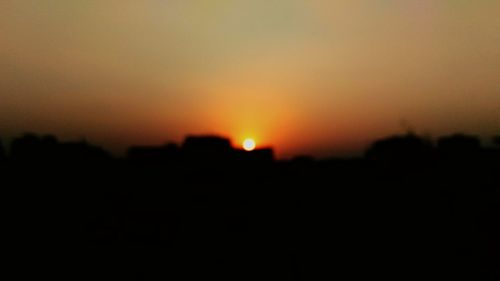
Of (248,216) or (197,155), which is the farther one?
(197,155)

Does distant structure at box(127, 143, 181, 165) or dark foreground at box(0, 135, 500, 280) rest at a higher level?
distant structure at box(127, 143, 181, 165)

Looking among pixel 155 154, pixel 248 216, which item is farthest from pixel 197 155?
pixel 248 216

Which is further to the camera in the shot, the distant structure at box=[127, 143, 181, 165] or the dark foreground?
the distant structure at box=[127, 143, 181, 165]

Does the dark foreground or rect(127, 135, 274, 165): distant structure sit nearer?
the dark foreground

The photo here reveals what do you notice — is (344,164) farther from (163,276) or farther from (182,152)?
(163,276)

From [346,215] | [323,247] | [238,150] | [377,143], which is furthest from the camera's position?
[377,143]

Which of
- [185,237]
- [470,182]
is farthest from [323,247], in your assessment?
[470,182]

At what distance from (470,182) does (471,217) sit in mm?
1462

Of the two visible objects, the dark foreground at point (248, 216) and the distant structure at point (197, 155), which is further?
the distant structure at point (197, 155)

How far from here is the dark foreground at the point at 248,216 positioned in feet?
46.2

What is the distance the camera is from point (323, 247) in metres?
14.8

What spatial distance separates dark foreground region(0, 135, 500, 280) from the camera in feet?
46.2

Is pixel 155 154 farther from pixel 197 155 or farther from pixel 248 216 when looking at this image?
pixel 248 216

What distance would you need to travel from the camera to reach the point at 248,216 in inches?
616
